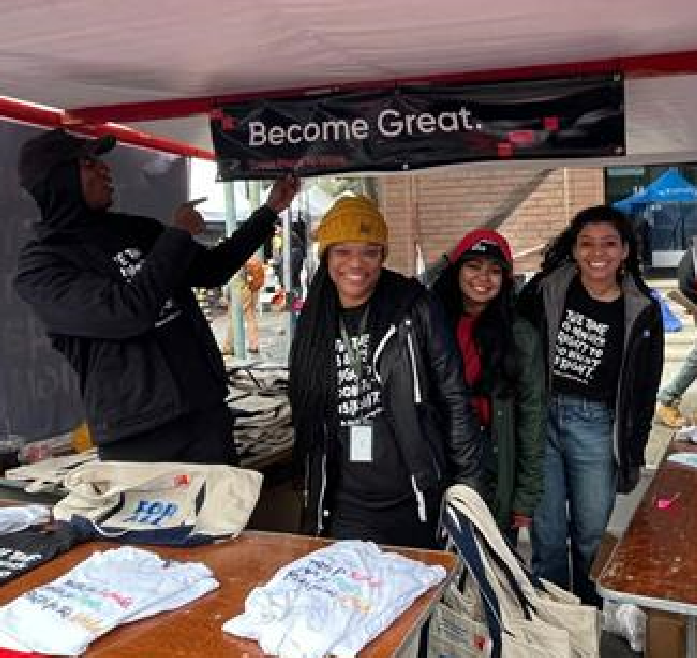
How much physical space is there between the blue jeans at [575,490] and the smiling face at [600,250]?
495mm

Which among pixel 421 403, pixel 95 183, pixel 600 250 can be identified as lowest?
pixel 421 403

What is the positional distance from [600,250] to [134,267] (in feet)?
5.38

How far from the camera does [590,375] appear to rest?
3125 millimetres

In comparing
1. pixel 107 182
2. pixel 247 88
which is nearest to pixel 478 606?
pixel 107 182

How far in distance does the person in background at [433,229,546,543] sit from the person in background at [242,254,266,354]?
496cm

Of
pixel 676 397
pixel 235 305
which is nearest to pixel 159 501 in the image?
pixel 235 305

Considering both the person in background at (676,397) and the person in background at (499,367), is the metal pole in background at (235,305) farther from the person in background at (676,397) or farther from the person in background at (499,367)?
the person in background at (499,367)

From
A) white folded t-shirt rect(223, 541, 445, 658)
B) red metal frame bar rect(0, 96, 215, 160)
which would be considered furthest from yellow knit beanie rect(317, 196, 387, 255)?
red metal frame bar rect(0, 96, 215, 160)

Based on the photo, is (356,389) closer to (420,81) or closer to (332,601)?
(332,601)

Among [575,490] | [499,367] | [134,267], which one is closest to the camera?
[134,267]

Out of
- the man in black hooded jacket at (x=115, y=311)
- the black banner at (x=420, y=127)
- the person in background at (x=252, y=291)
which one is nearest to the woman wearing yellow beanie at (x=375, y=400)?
the man in black hooded jacket at (x=115, y=311)

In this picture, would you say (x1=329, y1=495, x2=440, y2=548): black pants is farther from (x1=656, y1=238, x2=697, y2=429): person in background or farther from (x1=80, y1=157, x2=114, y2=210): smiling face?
(x1=656, y1=238, x2=697, y2=429): person in background

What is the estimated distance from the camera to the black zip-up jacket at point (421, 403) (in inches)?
96.4

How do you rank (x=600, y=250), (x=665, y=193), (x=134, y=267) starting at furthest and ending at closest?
(x=665, y=193)
(x=600, y=250)
(x=134, y=267)
